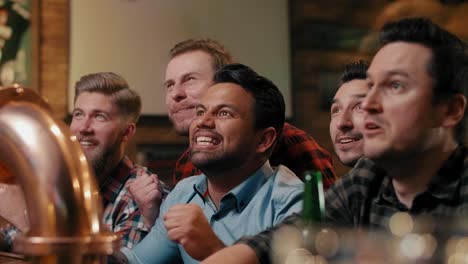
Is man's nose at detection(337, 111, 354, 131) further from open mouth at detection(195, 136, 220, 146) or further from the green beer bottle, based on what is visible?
the green beer bottle

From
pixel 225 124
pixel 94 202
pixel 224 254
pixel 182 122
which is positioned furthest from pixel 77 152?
pixel 182 122

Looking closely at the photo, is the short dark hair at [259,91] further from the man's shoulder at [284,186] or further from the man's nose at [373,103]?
the man's nose at [373,103]

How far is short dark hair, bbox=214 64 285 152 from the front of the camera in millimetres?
1716

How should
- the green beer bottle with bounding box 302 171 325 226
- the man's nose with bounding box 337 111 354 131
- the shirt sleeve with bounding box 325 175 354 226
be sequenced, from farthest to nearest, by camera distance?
the man's nose with bounding box 337 111 354 131 < the shirt sleeve with bounding box 325 175 354 226 < the green beer bottle with bounding box 302 171 325 226

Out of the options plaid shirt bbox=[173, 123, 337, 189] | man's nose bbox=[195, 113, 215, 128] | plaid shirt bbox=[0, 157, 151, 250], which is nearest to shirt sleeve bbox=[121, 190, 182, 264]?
plaid shirt bbox=[0, 157, 151, 250]

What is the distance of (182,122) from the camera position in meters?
2.19

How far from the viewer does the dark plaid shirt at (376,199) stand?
3.29 feet

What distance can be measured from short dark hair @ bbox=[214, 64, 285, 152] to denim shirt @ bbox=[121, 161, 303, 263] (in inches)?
4.5

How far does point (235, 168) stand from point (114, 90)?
31.4 inches

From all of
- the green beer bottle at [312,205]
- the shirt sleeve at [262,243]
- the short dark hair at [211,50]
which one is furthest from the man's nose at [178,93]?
the green beer bottle at [312,205]

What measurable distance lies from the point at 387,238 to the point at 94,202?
159mm

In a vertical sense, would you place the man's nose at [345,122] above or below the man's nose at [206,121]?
below

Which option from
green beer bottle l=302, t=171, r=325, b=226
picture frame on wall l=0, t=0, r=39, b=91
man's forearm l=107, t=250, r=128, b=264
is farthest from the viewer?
picture frame on wall l=0, t=0, r=39, b=91

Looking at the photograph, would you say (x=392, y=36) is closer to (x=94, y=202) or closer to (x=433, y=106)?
(x=433, y=106)
